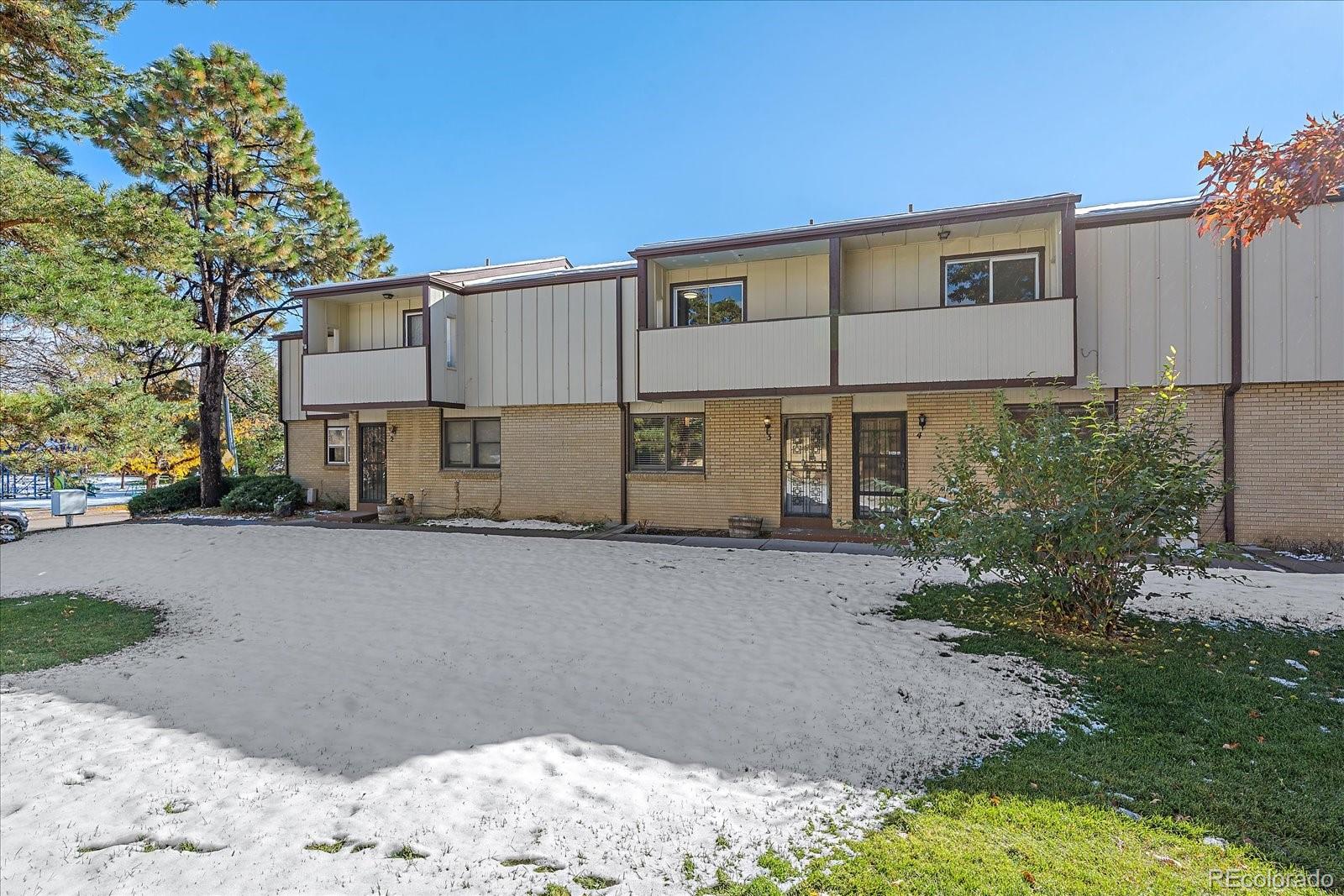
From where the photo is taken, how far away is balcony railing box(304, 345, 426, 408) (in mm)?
14047

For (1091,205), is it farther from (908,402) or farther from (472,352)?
(472,352)

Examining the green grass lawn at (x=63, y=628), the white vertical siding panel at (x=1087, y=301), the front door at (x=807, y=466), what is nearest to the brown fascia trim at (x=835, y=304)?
the front door at (x=807, y=466)

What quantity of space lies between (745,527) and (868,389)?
11.5ft

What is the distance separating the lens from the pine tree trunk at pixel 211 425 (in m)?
18.5

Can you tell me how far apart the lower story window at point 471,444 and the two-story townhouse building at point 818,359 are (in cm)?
6

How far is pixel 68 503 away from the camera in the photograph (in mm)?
17047

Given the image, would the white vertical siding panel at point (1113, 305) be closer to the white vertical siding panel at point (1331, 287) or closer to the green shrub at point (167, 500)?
the white vertical siding panel at point (1331, 287)

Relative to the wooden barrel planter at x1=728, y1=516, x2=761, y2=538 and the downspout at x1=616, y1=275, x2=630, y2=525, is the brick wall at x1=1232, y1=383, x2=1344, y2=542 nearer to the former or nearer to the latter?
the wooden barrel planter at x1=728, y1=516, x2=761, y2=538

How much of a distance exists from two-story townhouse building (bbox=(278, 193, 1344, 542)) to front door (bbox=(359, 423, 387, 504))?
0.07m

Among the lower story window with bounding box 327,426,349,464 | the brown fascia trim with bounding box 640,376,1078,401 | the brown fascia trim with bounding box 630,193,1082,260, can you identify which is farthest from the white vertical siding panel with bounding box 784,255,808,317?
the lower story window with bounding box 327,426,349,464

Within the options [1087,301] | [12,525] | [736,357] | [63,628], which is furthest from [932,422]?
[12,525]

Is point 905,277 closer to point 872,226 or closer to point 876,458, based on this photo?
point 872,226

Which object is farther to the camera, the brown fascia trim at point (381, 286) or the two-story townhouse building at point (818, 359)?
the brown fascia trim at point (381, 286)

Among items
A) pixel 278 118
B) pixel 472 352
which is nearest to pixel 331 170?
pixel 278 118
